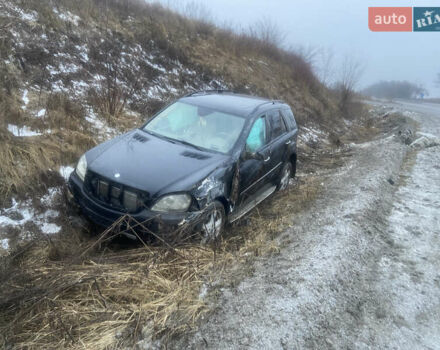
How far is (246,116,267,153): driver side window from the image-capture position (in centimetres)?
523

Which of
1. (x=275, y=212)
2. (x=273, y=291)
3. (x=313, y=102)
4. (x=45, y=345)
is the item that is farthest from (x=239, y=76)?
(x=45, y=345)

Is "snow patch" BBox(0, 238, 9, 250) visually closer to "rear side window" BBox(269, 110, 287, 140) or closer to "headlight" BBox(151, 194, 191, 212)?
"headlight" BBox(151, 194, 191, 212)

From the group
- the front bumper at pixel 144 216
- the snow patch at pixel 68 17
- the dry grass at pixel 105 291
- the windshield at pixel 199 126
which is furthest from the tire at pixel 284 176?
the snow patch at pixel 68 17

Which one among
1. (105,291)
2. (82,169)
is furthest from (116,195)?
(105,291)

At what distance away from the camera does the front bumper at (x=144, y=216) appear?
4.02 metres

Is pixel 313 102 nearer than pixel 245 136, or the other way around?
pixel 245 136

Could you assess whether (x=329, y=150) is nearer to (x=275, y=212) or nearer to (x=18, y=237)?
(x=275, y=212)

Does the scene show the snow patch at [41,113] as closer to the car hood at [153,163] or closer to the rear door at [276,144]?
the car hood at [153,163]

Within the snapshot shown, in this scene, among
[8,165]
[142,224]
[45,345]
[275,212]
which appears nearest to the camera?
[45,345]

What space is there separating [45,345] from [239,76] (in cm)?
1331

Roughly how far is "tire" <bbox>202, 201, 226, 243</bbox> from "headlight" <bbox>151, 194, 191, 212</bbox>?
349 mm

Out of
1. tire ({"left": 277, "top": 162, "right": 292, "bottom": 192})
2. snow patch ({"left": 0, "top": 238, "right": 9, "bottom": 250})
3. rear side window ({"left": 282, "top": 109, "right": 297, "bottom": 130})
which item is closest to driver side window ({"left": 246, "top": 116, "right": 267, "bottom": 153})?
rear side window ({"left": 282, "top": 109, "right": 297, "bottom": 130})

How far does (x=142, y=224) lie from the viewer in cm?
401

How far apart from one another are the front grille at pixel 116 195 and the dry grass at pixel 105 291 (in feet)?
1.49
